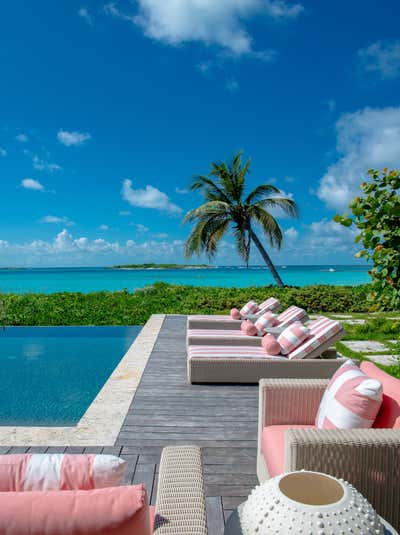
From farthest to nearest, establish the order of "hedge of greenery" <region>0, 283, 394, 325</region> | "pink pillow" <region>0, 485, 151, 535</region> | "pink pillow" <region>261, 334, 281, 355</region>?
1. "hedge of greenery" <region>0, 283, 394, 325</region>
2. "pink pillow" <region>261, 334, 281, 355</region>
3. "pink pillow" <region>0, 485, 151, 535</region>

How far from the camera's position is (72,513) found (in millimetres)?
938

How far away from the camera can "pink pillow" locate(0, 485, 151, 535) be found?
3.05 ft

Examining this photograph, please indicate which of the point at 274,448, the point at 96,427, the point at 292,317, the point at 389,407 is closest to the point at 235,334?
the point at 292,317

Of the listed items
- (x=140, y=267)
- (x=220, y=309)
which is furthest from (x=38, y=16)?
(x=140, y=267)

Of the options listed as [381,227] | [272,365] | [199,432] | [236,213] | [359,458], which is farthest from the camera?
[236,213]

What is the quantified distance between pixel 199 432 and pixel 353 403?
159 centimetres

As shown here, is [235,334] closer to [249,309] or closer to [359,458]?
[249,309]

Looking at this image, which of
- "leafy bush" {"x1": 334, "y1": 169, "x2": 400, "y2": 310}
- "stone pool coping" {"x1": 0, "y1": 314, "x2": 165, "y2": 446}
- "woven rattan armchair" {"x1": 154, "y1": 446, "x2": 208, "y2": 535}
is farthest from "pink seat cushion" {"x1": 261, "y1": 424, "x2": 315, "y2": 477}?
"stone pool coping" {"x1": 0, "y1": 314, "x2": 165, "y2": 446}

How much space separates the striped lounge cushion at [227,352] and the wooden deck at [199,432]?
12.8 inches

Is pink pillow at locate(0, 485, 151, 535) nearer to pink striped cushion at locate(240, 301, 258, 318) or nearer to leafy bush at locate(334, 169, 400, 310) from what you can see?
leafy bush at locate(334, 169, 400, 310)

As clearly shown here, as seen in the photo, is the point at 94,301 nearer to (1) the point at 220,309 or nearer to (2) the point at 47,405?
(1) the point at 220,309

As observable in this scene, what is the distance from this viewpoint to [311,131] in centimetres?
2227

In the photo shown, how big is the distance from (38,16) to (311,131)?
1538 cm

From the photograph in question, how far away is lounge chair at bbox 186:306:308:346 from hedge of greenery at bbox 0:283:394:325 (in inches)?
164
